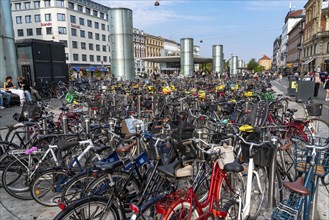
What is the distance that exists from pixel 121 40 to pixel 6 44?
5.46 m

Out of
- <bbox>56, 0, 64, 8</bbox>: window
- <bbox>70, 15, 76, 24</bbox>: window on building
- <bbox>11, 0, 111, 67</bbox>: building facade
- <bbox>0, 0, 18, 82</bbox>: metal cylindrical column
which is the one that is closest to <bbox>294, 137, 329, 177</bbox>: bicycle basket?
<bbox>0, 0, 18, 82</bbox>: metal cylindrical column

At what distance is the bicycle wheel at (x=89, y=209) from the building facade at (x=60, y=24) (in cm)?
5641

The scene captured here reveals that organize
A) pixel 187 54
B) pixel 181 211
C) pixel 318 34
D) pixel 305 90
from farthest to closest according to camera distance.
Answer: pixel 318 34 → pixel 187 54 → pixel 305 90 → pixel 181 211

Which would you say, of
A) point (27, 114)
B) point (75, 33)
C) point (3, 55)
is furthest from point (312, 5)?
point (27, 114)

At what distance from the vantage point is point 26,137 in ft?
16.4

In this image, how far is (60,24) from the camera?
5531 cm

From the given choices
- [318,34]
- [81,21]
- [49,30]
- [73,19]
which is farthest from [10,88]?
[81,21]

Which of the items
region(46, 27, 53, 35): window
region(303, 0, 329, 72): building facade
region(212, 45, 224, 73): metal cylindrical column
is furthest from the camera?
region(46, 27, 53, 35): window

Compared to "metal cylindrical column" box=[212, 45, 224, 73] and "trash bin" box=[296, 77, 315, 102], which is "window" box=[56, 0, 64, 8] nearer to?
"metal cylindrical column" box=[212, 45, 224, 73]

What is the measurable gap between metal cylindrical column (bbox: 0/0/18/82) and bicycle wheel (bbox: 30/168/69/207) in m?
11.1

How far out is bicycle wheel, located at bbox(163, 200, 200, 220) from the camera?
2240 millimetres

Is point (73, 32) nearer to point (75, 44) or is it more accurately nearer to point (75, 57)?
point (75, 44)

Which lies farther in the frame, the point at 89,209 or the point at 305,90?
the point at 305,90

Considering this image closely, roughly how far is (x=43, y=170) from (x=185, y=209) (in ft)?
6.89
